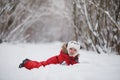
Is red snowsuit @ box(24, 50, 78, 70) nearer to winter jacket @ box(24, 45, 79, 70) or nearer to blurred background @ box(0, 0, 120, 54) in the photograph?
winter jacket @ box(24, 45, 79, 70)

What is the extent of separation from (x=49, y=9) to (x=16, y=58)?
6.79m

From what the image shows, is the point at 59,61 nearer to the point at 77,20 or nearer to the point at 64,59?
the point at 64,59

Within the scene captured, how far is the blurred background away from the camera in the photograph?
23.2 ft

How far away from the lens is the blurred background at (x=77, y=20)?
23.2 ft

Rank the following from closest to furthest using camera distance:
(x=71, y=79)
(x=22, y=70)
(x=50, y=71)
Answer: (x=71, y=79)
(x=50, y=71)
(x=22, y=70)

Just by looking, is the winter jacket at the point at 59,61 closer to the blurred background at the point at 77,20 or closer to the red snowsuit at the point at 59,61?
the red snowsuit at the point at 59,61

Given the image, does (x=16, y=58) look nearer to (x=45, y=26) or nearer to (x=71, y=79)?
(x=71, y=79)

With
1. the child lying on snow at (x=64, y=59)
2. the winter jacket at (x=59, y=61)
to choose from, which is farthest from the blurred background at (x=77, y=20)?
the winter jacket at (x=59, y=61)

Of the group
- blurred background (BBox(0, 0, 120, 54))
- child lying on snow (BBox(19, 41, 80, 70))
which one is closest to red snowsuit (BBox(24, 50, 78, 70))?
child lying on snow (BBox(19, 41, 80, 70))

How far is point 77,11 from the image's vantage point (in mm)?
8242

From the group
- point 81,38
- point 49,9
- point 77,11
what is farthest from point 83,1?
point 49,9

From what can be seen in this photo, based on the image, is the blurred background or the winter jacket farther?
the blurred background

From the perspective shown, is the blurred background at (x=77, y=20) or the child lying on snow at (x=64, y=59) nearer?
the child lying on snow at (x=64, y=59)

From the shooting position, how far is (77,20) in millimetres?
8375
